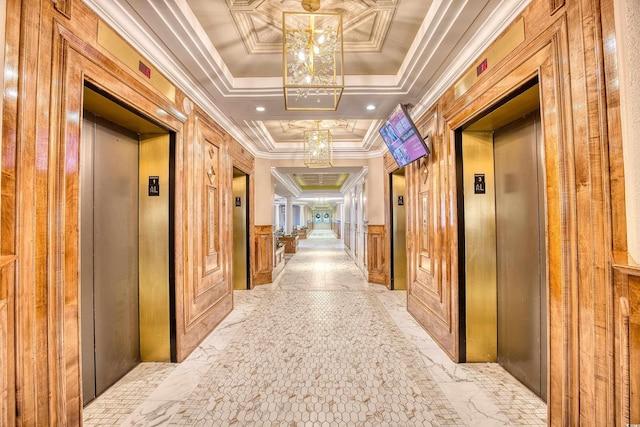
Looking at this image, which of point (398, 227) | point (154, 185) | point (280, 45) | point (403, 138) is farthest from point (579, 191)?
point (398, 227)

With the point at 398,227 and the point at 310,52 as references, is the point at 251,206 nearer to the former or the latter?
the point at 398,227

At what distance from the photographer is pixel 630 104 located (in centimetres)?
115

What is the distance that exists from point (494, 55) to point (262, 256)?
5433 millimetres

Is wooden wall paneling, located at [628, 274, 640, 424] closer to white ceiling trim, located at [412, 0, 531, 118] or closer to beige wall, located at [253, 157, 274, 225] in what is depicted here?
white ceiling trim, located at [412, 0, 531, 118]

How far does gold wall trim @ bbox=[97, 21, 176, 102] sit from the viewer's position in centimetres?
180

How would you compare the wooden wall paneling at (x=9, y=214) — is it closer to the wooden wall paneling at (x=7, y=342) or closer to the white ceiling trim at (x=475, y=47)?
the wooden wall paneling at (x=7, y=342)

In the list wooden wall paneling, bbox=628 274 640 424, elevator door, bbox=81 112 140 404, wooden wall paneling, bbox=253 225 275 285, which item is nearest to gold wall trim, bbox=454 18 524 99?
wooden wall paneling, bbox=628 274 640 424

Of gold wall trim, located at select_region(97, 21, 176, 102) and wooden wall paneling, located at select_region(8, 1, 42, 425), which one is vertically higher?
gold wall trim, located at select_region(97, 21, 176, 102)

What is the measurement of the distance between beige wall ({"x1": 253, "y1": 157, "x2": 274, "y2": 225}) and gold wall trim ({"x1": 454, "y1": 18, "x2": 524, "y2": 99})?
179 inches

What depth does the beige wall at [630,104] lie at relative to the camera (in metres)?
1.14

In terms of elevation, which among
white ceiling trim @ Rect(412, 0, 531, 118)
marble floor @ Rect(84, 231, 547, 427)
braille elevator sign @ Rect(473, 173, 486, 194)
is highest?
white ceiling trim @ Rect(412, 0, 531, 118)

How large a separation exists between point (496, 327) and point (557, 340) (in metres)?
1.37

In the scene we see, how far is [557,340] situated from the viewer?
1.51 meters

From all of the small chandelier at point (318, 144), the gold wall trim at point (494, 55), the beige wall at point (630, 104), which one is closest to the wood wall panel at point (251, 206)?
the small chandelier at point (318, 144)
